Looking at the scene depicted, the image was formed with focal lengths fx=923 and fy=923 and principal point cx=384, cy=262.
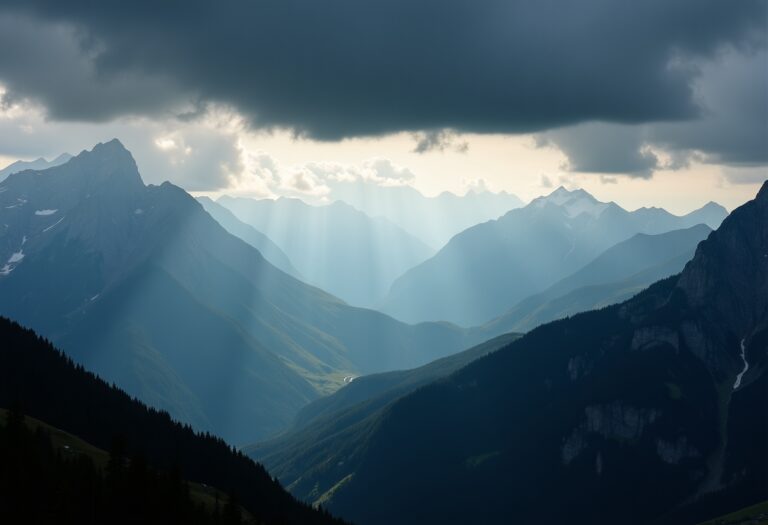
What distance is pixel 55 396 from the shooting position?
654 feet

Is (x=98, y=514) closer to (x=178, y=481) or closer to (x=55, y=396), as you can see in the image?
(x=178, y=481)

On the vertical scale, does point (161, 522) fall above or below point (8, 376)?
below

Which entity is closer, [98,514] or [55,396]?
[98,514]

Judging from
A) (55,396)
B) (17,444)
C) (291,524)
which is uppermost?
(55,396)

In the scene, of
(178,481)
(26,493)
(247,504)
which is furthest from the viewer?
(247,504)

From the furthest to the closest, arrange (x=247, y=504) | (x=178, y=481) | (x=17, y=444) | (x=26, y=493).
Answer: (x=247, y=504), (x=178, y=481), (x=17, y=444), (x=26, y=493)

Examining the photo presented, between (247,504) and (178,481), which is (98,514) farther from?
(247,504)

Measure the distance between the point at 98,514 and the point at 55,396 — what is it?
305ft

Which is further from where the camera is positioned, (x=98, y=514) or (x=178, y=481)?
(x=178, y=481)

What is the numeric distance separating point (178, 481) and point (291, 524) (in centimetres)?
7515

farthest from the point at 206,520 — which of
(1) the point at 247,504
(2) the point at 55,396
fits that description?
(2) the point at 55,396

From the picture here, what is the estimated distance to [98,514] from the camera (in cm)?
11356

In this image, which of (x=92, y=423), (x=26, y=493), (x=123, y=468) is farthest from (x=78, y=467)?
(x=92, y=423)

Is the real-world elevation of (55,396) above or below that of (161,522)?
above
